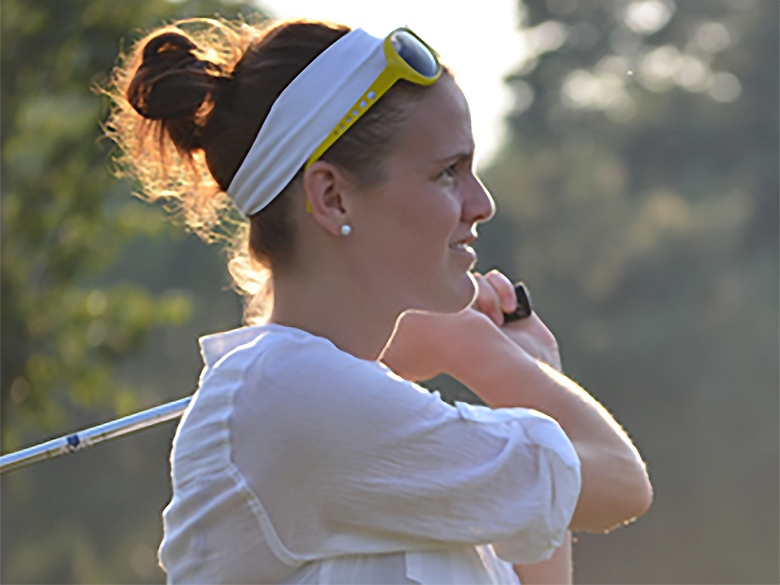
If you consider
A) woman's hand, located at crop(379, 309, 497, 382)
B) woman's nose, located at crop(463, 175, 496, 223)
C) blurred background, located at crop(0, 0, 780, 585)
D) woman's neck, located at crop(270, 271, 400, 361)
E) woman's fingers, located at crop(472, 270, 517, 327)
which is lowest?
blurred background, located at crop(0, 0, 780, 585)

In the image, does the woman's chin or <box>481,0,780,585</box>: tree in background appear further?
<box>481,0,780,585</box>: tree in background

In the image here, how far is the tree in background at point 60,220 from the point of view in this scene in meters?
10.3

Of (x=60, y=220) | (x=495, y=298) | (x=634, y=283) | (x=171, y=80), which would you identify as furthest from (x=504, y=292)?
(x=634, y=283)

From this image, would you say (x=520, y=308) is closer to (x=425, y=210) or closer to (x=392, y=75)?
(x=425, y=210)

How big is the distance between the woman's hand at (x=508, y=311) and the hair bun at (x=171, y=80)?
52cm

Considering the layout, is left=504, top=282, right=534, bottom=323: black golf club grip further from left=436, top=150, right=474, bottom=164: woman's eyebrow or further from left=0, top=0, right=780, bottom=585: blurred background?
left=0, top=0, right=780, bottom=585: blurred background

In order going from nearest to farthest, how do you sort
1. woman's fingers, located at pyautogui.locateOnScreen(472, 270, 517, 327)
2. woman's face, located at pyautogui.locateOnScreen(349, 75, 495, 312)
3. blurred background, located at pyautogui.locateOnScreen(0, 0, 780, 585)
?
woman's face, located at pyautogui.locateOnScreen(349, 75, 495, 312) → woman's fingers, located at pyautogui.locateOnScreen(472, 270, 517, 327) → blurred background, located at pyautogui.locateOnScreen(0, 0, 780, 585)

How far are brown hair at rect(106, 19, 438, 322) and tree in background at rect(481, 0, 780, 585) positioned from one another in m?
18.6

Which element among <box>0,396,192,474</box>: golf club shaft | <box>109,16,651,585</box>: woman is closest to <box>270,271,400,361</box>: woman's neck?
<box>109,16,651,585</box>: woman

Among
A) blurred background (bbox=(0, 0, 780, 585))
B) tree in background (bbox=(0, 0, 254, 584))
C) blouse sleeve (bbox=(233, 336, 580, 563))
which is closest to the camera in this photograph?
blouse sleeve (bbox=(233, 336, 580, 563))

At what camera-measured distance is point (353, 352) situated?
1.91 m

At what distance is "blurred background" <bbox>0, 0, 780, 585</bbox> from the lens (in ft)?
70.4

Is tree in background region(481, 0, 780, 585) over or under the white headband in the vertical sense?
under

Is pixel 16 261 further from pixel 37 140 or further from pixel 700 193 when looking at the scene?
pixel 700 193
